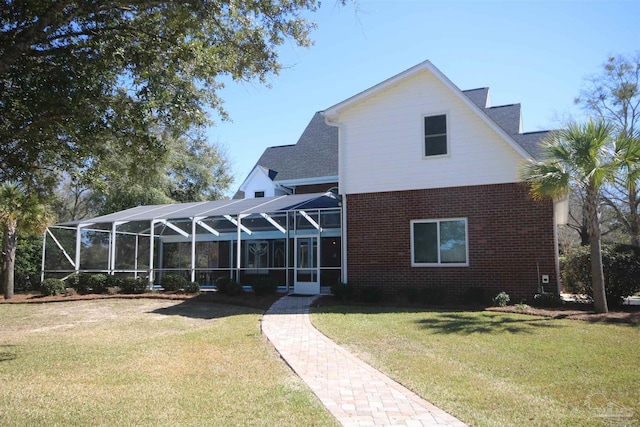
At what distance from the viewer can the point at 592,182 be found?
468 inches

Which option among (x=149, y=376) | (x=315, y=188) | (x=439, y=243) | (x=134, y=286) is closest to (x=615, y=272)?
(x=439, y=243)

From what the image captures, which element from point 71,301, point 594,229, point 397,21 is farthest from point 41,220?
point 594,229

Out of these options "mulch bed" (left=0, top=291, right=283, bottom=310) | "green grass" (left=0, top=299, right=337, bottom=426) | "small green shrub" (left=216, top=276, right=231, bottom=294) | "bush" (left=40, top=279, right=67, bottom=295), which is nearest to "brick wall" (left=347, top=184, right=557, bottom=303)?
"mulch bed" (left=0, top=291, right=283, bottom=310)

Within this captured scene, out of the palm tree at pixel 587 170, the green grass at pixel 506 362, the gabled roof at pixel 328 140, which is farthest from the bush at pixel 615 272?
the gabled roof at pixel 328 140

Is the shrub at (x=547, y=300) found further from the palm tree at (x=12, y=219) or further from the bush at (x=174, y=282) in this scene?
the palm tree at (x=12, y=219)

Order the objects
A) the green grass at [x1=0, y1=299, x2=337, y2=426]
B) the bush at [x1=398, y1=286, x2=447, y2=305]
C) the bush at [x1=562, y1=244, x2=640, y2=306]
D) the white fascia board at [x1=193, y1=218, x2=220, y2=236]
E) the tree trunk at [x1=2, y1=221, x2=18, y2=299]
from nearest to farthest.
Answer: the green grass at [x1=0, y1=299, x2=337, y2=426]
the bush at [x1=562, y1=244, x2=640, y2=306]
the bush at [x1=398, y1=286, x2=447, y2=305]
the tree trunk at [x1=2, y1=221, x2=18, y2=299]
the white fascia board at [x1=193, y1=218, x2=220, y2=236]

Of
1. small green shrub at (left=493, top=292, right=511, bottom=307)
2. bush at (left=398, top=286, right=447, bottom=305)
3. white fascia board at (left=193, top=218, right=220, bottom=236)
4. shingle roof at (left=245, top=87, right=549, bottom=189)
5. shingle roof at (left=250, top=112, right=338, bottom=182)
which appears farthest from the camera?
shingle roof at (left=250, top=112, right=338, bottom=182)

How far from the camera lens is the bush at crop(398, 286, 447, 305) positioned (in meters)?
13.8

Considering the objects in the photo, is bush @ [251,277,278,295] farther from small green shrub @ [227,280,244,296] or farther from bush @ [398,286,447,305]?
bush @ [398,286,447,305]

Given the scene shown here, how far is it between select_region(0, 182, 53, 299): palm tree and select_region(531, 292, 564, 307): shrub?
705 inches

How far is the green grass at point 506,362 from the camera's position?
526 cm

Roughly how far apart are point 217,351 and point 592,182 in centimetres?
1018

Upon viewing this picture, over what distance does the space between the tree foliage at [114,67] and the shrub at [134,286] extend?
965 cm

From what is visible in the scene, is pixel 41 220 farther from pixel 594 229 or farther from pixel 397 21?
pixel 594 229
